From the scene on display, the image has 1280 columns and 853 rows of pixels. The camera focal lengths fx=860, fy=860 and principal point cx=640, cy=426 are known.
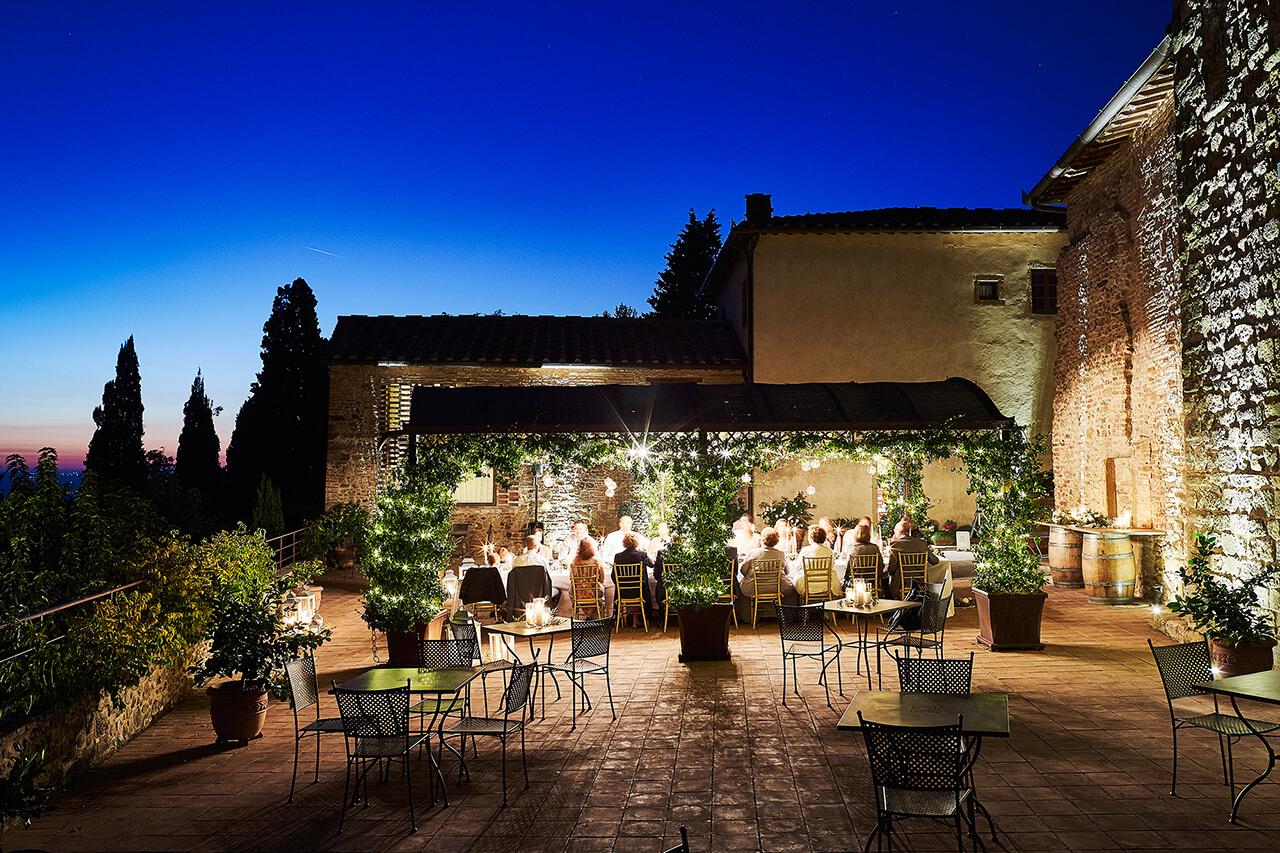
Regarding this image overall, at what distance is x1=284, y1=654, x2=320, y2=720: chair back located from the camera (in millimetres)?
5324

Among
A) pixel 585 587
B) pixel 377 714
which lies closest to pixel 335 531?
pixel 585 587

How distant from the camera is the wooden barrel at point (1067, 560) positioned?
40.0 feet

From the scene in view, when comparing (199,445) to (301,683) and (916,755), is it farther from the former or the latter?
(916,755)

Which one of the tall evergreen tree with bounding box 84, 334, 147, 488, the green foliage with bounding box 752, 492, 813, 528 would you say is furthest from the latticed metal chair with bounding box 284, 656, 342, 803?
the tall evergreen tree with bounding box 84, 334, 147, 488

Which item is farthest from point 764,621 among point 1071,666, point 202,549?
point 202,549

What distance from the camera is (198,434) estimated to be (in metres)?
23.3

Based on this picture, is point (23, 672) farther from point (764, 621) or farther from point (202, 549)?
point (764, 621)

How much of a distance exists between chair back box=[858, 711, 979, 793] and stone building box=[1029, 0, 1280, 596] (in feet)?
15.5

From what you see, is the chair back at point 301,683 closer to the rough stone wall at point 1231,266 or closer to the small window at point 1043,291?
the rough stone wall at point 1231,266

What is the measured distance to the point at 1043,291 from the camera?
1634 centimetres

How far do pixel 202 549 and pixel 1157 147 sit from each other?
10976 millimetres

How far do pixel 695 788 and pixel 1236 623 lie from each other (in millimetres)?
4652

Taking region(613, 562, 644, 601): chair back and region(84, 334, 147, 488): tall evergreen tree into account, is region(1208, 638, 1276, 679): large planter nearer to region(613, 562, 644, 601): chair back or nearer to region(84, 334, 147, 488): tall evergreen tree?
region(613, 562, 644, 601): chair back

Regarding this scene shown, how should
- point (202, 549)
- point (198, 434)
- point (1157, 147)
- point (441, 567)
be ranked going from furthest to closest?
point (198, 434) < point (1157, 147) < point (441, 567) < point (202, 549)
